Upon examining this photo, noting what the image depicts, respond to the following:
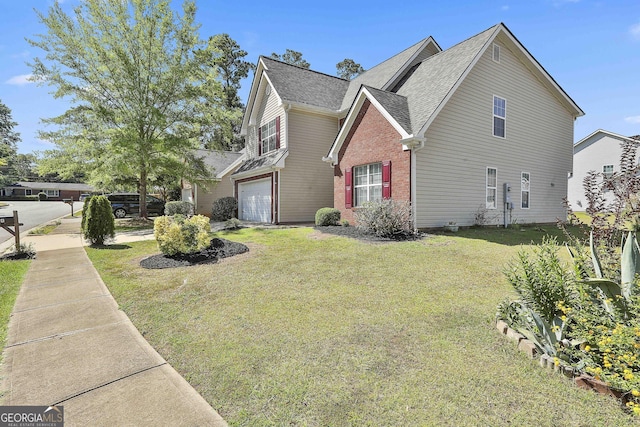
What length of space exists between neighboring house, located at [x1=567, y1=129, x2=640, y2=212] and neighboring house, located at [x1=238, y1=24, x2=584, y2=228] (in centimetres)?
1391

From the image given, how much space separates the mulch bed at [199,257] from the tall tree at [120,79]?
422 inches

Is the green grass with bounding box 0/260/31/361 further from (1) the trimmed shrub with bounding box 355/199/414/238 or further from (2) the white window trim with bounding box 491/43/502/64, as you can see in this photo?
(2) the white window trim with bounding box 491/43/502/64

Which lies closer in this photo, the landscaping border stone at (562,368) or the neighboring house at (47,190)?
the landscaping border stone at (562,368)

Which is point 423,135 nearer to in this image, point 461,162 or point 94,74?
point 461,162

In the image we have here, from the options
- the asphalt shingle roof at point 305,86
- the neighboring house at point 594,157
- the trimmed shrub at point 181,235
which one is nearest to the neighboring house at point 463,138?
the asphalt shingle roof at point 305,86

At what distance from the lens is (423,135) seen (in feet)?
33.8

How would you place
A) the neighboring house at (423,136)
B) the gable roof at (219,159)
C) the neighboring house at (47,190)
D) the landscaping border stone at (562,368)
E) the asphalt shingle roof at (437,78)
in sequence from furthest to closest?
the neighboring house at (47,190)
the gable roof at (219,159)
the neighboring house at (423,136)
the asphalt shingle roof at (437,78)
the landscaping border stone at (562,368)

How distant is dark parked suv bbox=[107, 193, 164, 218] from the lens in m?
22.5

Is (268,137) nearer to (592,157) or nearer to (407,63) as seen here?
(407,63)

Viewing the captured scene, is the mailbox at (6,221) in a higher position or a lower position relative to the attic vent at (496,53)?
lower

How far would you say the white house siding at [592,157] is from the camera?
82.2ft

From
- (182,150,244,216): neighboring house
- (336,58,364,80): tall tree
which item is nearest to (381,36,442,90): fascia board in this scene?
(182,150,244,216): neighboring house

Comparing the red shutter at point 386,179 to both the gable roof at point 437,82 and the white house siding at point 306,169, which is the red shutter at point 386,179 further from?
the white house siding at point 306,169

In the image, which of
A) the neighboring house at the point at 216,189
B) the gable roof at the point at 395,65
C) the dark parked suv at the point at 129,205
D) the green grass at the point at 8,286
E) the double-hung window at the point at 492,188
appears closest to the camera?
the green grass at the point at 8,286
